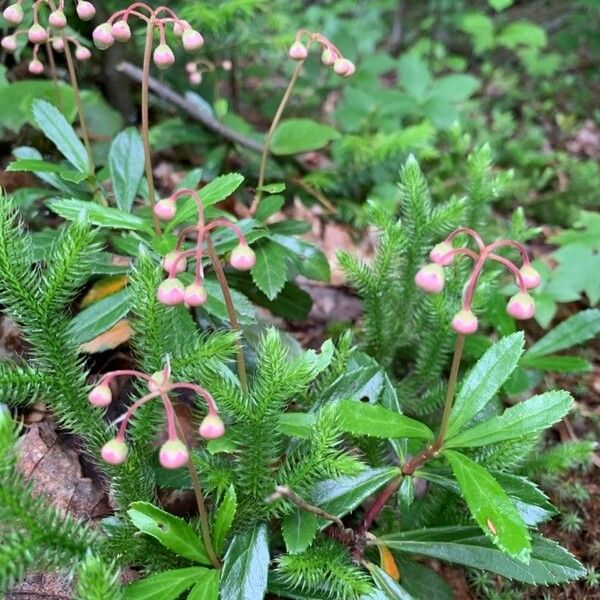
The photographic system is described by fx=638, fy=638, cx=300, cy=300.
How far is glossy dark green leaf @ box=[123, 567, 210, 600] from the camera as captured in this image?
3.74 feet

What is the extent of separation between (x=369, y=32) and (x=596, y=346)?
277 cm

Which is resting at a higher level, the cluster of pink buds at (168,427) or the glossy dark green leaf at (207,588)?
the cluster of pink buds at (168,427)

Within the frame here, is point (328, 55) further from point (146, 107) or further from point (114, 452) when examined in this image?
point (114, 452)

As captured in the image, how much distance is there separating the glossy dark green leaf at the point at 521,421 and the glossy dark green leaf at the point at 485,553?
0.22m

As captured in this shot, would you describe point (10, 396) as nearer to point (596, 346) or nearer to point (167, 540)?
point (167, 540)

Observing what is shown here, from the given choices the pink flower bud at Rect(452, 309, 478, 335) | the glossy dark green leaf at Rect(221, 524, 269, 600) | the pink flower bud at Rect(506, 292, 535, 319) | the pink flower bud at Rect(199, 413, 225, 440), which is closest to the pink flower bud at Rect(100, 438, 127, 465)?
the pink flower bud at Rect(199, 413, 225, 440)

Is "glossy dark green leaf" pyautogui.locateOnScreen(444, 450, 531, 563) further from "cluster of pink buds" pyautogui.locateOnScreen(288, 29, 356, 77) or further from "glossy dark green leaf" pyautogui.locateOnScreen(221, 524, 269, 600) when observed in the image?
"cluster of pink buds" pyautogui.locateOnScreen(288, 29, 356, 77)

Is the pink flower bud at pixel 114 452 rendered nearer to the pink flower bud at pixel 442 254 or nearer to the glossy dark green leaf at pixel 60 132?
the pink flower bud at pixel 442 254

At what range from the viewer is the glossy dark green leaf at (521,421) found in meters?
1.26

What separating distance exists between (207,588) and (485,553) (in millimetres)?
578

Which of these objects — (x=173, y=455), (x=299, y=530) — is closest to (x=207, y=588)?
(x=299, y=530)

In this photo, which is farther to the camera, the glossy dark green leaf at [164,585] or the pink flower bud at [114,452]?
the glossy dark green leaf at [164,585]

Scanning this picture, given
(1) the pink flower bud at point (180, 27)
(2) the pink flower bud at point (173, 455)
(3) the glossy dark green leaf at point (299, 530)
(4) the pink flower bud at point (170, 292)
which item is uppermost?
(1) the pink flower bud at point (180, 27)

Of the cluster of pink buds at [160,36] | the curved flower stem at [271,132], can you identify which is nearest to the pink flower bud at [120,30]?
the cluster of pink buds at [160,36]
